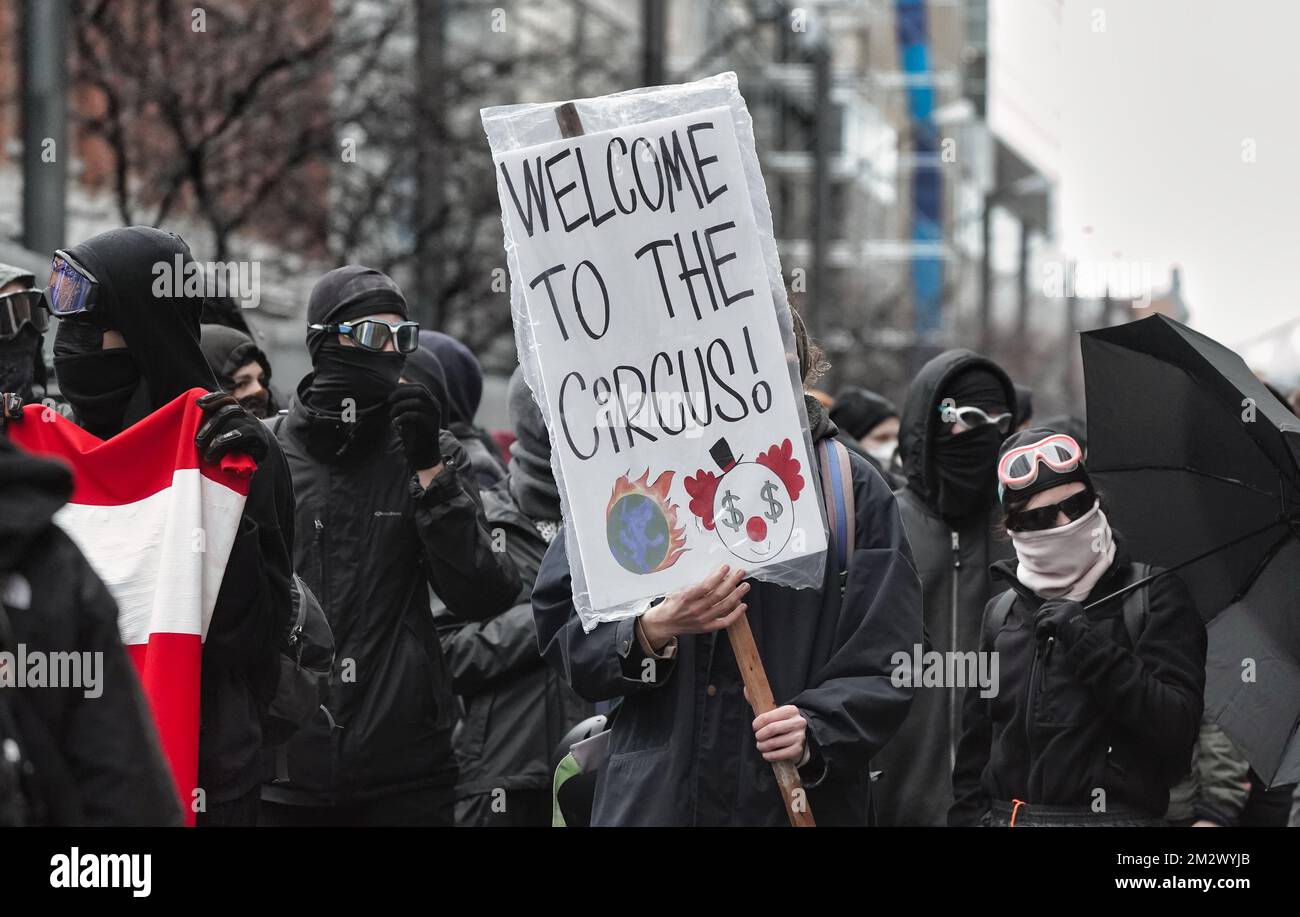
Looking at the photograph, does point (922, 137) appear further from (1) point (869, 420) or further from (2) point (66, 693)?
(2) point (66, 693)

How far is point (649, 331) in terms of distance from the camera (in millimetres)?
3771

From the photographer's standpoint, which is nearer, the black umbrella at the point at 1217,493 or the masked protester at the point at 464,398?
the black umbrella at the point at 1217,493

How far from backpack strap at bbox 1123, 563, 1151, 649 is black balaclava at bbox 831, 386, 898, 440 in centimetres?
407

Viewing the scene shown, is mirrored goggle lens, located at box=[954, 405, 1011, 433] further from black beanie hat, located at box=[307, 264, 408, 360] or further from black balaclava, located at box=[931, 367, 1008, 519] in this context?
black beanie hat, located at box=[307, 264, 408, 360]

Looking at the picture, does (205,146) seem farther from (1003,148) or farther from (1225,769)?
(1003,148)

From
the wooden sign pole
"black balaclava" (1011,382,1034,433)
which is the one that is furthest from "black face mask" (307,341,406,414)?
"black balaclava" (1011,382,1034,433)

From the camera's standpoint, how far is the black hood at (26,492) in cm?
240

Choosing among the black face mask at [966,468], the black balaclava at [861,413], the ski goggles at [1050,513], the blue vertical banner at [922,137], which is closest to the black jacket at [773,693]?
the ski goggles at [1050,513]

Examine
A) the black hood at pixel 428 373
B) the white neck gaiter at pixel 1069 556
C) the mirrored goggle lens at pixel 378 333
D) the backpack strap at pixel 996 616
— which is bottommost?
the backpack strap at pixel 996 616

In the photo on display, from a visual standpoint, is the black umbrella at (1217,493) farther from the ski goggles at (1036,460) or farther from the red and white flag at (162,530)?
the red and white flag at (162,530)

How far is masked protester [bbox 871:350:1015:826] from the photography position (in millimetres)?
5516

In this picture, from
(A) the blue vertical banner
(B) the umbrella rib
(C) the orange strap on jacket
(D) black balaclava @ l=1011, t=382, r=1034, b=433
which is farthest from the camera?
(A) the blue vertical banner

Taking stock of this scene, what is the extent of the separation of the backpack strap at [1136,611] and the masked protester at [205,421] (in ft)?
6.31
